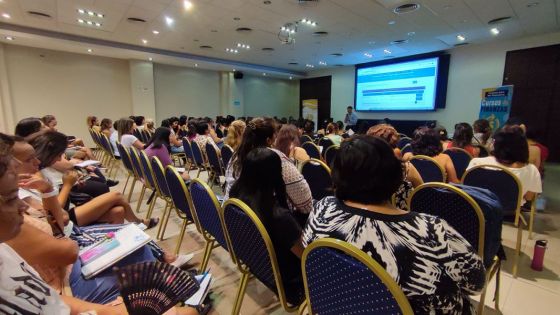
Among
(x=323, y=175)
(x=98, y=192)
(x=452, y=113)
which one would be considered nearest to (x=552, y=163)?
(x=452, y=113)

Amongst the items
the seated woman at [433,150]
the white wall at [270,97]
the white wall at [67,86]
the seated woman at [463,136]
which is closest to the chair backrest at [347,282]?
the seated woman at [433,150]

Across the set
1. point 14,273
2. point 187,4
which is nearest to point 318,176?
point 14,273

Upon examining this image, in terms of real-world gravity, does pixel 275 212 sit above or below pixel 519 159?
below

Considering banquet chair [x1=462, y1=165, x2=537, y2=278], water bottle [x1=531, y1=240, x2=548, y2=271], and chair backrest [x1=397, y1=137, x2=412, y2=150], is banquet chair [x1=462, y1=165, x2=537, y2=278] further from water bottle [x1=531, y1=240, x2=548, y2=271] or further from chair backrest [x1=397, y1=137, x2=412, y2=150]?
chair backrest [x1=397, y1=137, x2=412, y2=150]

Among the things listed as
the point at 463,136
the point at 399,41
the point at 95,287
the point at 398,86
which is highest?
the point at 399,41

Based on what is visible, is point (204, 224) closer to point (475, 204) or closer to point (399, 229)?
→ point (399, 229)

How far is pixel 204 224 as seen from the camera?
6.09 ft

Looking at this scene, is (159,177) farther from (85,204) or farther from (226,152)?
(226,152)

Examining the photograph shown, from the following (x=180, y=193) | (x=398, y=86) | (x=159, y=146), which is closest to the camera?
(x=180, y=193)

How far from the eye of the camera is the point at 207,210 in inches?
66.1

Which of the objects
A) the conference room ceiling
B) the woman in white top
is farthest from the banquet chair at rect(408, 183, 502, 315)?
the conference room ceiling

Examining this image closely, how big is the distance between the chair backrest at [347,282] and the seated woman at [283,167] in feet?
2.72

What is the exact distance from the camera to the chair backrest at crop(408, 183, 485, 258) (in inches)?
56.9

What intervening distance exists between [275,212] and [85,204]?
1.88m
